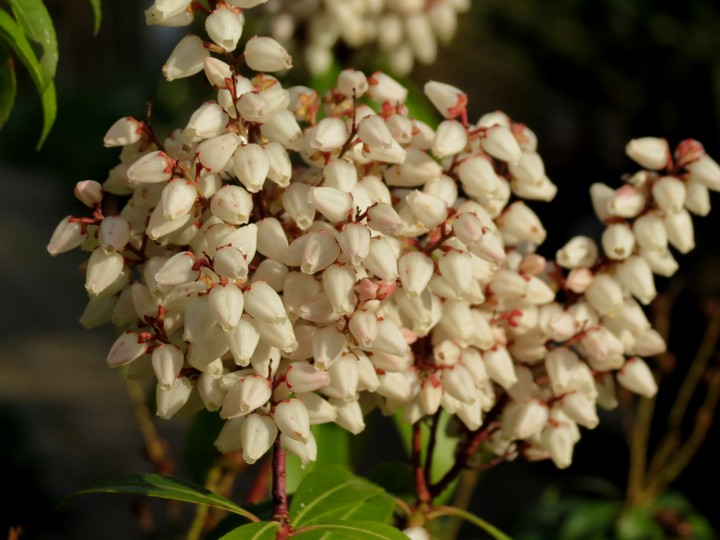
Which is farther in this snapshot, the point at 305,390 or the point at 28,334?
the point at 28,334

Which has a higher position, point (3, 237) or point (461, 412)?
point (461, 412)

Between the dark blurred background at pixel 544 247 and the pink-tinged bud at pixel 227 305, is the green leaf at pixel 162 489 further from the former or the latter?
the dark blurred background at pixel 544 247

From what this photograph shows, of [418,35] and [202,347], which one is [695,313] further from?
[202,347]

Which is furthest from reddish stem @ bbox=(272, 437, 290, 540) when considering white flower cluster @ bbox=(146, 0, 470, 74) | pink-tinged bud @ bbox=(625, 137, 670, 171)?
white flower cluster @ bbox=(146, 0, 470, 74)

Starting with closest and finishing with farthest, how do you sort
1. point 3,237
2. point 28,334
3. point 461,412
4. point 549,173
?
point 461,412, point 549,173, point 28,334, point 3,237

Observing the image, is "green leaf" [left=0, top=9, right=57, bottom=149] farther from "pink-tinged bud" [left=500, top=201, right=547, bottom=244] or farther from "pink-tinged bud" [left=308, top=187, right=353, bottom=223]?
"pink-tinged bud" [left=500, top=201, right=547, bottom=244]

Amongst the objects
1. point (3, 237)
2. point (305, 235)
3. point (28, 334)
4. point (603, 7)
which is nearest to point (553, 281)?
point (305, 235)

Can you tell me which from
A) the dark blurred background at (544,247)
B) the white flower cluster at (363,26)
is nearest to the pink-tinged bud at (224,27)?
the white flower cluster at (363,26)
